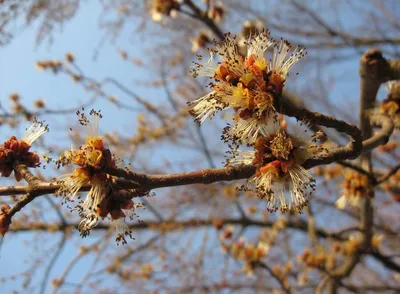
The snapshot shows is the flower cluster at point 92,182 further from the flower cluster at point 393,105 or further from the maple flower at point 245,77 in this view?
the flower cluster at point 393,105

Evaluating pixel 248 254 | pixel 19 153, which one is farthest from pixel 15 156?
pixel 248 254

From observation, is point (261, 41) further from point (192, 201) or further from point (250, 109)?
point (192, 201)

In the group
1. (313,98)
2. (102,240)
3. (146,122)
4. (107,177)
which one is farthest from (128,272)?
(107,177)

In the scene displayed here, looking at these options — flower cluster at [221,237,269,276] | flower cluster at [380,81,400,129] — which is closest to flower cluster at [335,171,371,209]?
flower cluster at [380,81,400,129]

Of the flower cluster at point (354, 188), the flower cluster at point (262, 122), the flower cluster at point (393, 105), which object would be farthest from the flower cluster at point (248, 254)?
the flower cluster at point (262, 122)

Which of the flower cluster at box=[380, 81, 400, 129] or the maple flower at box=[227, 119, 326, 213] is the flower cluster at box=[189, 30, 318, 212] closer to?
the maple flower at box=[227, 119, 326, 213]
